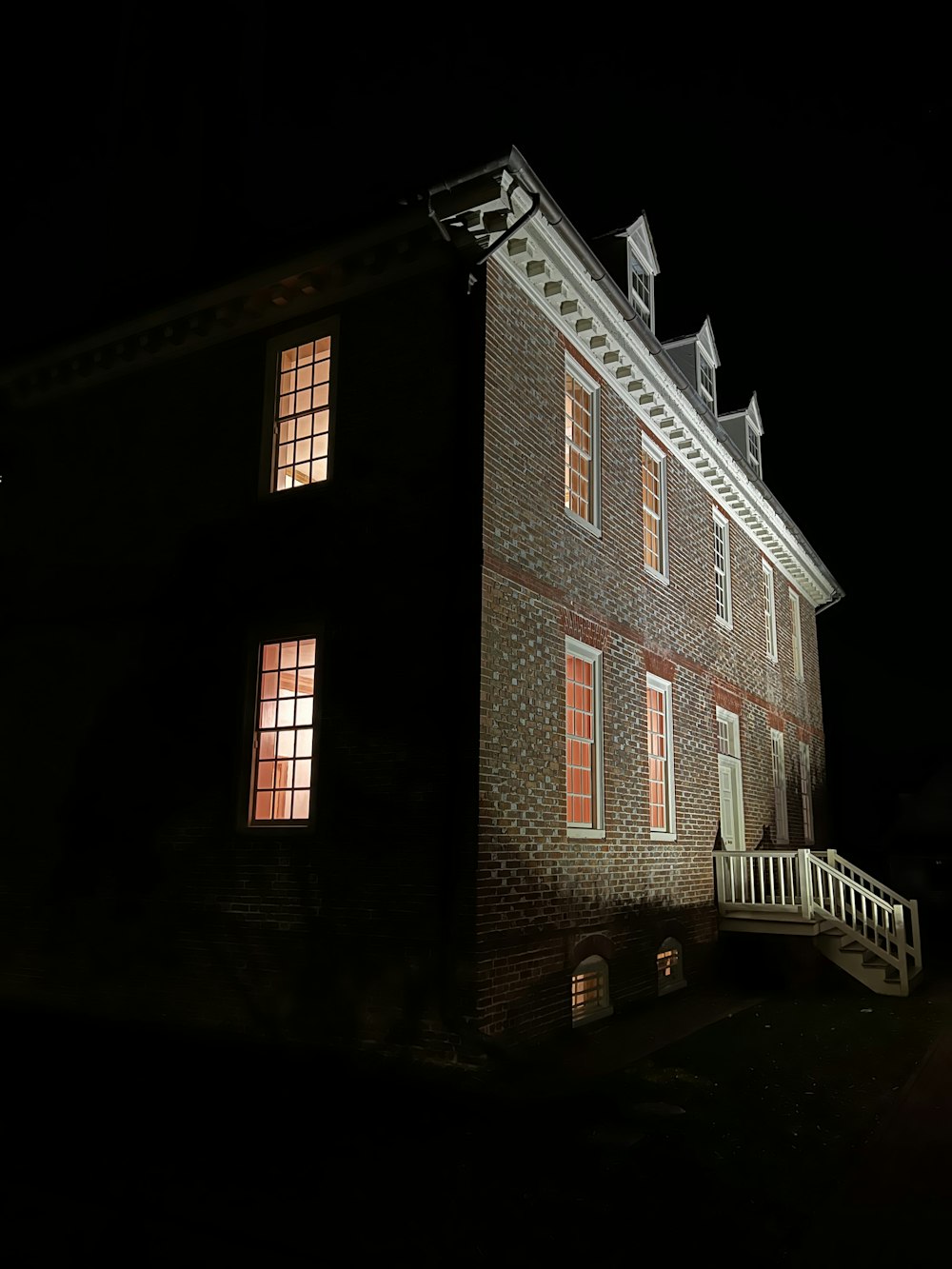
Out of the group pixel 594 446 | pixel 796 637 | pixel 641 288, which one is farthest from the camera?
pixel 796 637

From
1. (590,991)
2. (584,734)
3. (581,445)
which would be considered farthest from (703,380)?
(590,991)

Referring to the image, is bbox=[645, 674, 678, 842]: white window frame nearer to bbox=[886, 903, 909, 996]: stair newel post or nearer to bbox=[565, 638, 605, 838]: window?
bbox=[565, 638, 605, 838]: window

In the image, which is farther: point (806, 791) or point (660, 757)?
point (806, 791)

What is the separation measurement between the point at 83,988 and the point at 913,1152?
859cm

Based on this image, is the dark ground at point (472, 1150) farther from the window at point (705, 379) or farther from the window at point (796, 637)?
the window at point (796, 637)

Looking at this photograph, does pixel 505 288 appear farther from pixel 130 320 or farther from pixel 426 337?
pixel 130 320

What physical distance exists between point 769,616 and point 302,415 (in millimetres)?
11651

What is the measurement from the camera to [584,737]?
1136cm

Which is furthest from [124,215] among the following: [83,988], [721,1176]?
[721,1176]

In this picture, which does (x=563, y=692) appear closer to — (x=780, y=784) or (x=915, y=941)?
(x=915, y=941)

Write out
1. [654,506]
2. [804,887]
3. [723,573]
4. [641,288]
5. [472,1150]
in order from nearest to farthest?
[472,1150] < [804,887] < [641,288] < [654,506] < [723,573]

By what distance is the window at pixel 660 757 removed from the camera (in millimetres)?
13125

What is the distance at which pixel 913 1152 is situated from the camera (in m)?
6.44

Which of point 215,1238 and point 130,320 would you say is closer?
point 215,1238
